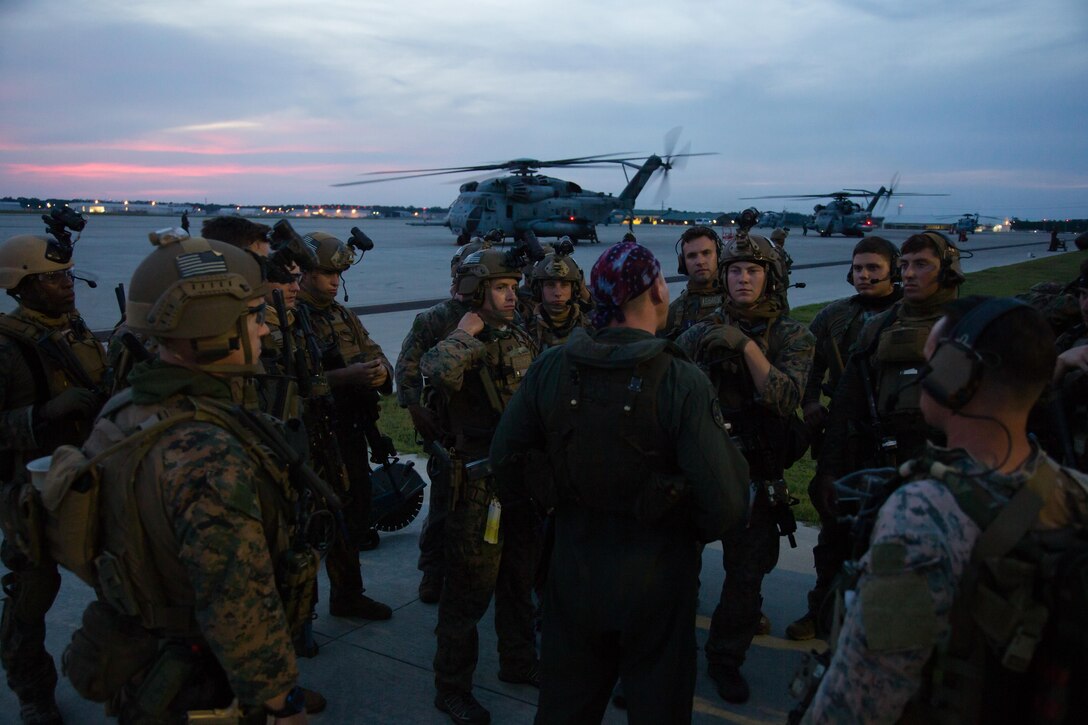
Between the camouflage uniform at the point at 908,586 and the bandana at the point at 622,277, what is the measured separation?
3.67 feet

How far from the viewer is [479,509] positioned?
3.68 m

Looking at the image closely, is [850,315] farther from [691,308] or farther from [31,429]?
[31,429]

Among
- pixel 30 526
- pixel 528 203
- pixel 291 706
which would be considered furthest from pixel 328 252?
pixel 528 203

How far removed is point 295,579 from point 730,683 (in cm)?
253

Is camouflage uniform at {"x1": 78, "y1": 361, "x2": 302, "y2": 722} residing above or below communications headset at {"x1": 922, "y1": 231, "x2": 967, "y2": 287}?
below

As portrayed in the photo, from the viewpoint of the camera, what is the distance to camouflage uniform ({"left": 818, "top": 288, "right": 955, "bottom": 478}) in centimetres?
376

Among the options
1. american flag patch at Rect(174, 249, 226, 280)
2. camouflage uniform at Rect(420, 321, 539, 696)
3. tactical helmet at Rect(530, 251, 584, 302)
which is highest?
american flag patch at Rect(174, 249, 226, 280)

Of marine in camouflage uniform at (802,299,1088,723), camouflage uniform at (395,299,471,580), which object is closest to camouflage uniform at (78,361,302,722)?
marine in camouflage uniform at (802,299,1088,723)

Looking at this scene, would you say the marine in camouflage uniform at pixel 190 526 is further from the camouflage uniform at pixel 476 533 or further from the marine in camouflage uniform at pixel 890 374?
the marine in camouflage uniform at pixel 890 374

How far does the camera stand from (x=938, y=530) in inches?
63.2

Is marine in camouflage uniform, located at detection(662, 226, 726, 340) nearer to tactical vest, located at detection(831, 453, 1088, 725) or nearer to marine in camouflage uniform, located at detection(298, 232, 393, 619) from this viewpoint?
marine in camouflage uniform, located at detection(298, 232, 393, 619)

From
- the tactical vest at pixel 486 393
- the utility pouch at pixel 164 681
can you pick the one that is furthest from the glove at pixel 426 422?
the utility pouch at pixel 164 681

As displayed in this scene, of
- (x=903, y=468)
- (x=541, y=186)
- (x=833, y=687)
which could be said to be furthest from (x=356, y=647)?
(x=541, y=186)

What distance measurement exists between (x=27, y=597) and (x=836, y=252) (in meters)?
42.0
